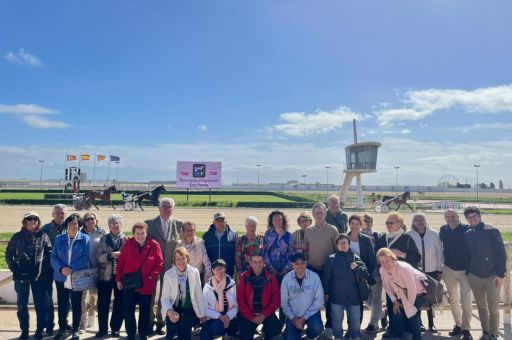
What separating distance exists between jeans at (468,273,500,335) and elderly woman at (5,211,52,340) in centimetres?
541

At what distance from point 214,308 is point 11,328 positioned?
2770 mm

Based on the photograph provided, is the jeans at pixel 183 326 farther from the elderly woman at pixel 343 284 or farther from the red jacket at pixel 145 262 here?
the elderly woman at pixel 343 284

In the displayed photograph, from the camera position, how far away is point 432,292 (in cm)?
437

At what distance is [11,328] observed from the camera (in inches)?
189

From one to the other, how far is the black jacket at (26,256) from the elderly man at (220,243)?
6.65 feet

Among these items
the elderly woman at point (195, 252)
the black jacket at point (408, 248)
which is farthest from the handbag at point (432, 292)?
the elderly woman at point (195, 252)

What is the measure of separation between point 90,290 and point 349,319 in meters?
3.36

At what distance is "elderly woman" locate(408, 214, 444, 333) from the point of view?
15.6 ft

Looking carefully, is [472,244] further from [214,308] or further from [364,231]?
[214,308]

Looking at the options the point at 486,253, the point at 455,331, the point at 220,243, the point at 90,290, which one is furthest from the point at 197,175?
the point at 486,253

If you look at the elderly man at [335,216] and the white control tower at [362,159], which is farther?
the white control tower at [362,159]

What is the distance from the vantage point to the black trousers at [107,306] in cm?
465

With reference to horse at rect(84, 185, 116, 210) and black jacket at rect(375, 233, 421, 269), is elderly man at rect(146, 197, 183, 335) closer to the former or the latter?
black jacket at rect(375, 233, 421, 269)

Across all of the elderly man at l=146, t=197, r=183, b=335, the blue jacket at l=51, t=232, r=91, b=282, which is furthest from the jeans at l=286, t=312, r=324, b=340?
the blue jacket at l=51, t=232, r=91, b=282
